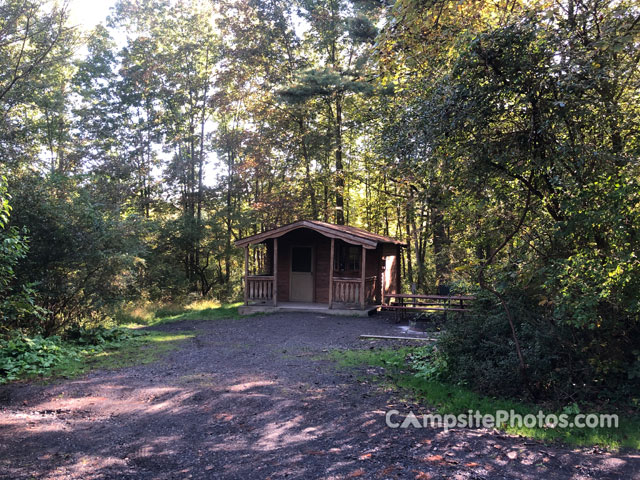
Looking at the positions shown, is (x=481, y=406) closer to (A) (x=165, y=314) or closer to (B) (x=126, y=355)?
(B) (x=126, y=355)

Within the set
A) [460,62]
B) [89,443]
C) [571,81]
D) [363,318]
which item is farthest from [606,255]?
[363,318]

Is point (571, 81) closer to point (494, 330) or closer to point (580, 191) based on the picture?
point (580, 191)

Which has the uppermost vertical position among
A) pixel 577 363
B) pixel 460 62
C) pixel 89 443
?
pixel 460 62

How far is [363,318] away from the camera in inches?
560

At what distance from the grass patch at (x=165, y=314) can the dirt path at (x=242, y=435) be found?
728 centimetres

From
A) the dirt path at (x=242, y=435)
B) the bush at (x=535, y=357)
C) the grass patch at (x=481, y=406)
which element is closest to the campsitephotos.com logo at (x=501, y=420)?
the grass patch at (x=481, y=406)

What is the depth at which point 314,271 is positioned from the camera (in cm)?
1655

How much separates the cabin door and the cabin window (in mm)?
1024

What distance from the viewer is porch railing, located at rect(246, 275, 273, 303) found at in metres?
15.9

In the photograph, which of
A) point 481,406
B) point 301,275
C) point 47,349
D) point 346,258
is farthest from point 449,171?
point 301,275

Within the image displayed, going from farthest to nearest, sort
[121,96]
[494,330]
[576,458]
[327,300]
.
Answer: [121,96]
[327,300]
[494,330]
[576,458]

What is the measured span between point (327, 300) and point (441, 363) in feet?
32.5

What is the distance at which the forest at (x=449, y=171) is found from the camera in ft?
15.9

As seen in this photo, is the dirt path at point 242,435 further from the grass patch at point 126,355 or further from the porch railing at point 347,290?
the porch railing at point 347,290
